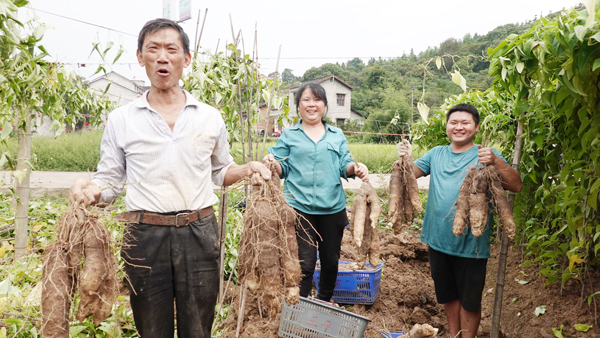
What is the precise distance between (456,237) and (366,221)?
1.97 feet

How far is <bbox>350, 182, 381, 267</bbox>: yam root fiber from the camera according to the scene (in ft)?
8.53

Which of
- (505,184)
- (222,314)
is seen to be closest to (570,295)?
(505,184)

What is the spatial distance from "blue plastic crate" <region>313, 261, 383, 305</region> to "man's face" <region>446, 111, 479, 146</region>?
1.42 metres

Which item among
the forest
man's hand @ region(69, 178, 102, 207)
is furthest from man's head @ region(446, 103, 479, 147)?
the forest

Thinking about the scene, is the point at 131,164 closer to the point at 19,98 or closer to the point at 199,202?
the point at 199,202

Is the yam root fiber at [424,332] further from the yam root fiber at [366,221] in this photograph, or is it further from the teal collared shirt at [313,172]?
the teal collared shirt at [313,172]

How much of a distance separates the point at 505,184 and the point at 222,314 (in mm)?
2375

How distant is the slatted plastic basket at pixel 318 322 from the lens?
8.32 feet

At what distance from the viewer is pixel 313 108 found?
3.00 m

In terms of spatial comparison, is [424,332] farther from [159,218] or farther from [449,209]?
[159,218]

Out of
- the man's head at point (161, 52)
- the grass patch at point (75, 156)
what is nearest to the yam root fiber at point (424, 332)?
the man's head at point (161, 52)

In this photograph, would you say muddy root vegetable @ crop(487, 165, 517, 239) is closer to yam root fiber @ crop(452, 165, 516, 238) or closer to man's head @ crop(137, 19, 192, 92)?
yam root fiber @ crop(452, 165, 516, 238)

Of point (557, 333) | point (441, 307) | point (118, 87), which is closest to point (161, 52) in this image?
point (557, 333)

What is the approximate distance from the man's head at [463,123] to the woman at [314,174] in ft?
2.42
